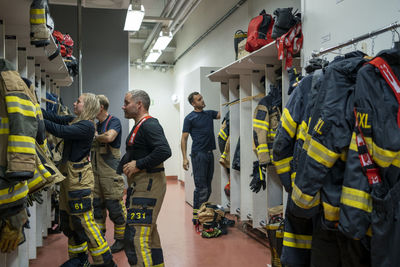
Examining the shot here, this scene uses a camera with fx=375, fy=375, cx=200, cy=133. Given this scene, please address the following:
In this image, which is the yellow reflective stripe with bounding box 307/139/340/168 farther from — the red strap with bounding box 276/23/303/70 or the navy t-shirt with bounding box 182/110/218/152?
the navy t-shirt with bounding box 182/110/218/152

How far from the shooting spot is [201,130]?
18.5 feet

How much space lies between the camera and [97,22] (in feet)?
26.3

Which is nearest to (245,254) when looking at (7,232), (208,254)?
(208,254)

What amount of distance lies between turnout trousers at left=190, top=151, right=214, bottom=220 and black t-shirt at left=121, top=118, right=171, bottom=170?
2.53m

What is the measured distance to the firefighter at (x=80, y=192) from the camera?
3.32 meters

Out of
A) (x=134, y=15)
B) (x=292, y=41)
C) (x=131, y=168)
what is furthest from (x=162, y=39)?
(x=131, y=168)

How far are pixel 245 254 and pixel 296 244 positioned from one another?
2.13 metres

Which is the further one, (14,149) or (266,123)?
(266,123)

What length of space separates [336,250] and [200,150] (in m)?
3.72

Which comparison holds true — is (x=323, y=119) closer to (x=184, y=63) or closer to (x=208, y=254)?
(x=208, y=254)

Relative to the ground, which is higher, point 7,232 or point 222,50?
point 222,50

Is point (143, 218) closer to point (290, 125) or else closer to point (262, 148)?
point (290, 125)

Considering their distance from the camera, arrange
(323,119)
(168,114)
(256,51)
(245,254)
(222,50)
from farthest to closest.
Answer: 1. (168,114)
2. (222,50)
3. (245,254)
4. (256,51)
5. (323,119)

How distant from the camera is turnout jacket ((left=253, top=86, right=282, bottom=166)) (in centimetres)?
391
